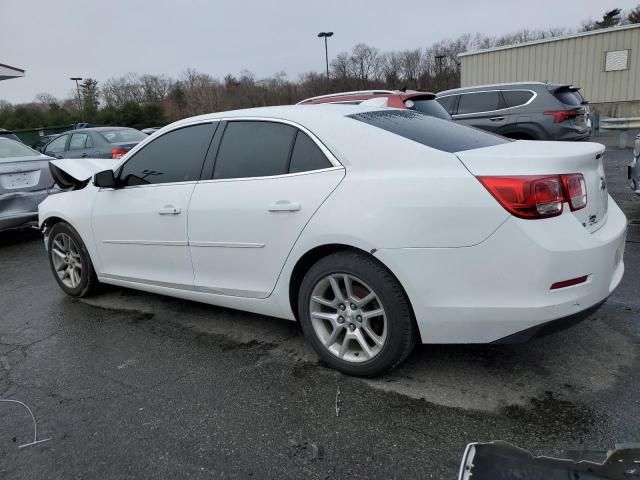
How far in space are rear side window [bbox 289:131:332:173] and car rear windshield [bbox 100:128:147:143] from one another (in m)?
8.86

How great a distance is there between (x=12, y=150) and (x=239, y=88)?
45934 mm

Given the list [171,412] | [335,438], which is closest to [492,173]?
[335,438]

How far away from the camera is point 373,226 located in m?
2.68

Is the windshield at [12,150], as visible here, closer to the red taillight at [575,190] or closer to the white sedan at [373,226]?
the white sedan at [373,226]

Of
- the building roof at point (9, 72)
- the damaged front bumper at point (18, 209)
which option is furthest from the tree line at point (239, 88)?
the damaged front bumper at point (18, 209)

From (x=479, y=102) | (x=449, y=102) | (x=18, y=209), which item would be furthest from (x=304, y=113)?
(x=449, y=102)

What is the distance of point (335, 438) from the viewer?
2.49 m

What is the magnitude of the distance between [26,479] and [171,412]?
716 mm

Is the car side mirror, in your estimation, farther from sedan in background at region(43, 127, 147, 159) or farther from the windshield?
sedan in background at region(43, 127, 147, 159)

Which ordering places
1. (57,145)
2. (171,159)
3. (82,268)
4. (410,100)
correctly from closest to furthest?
(171,159) → (82,268) → (410,100) → (57,145)

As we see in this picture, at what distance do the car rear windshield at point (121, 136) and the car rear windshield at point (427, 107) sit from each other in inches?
248

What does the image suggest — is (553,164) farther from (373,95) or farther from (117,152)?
(117,152)

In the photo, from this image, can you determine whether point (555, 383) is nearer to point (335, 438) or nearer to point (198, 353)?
point (335, 438)

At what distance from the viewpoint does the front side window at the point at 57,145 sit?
11.9 m
